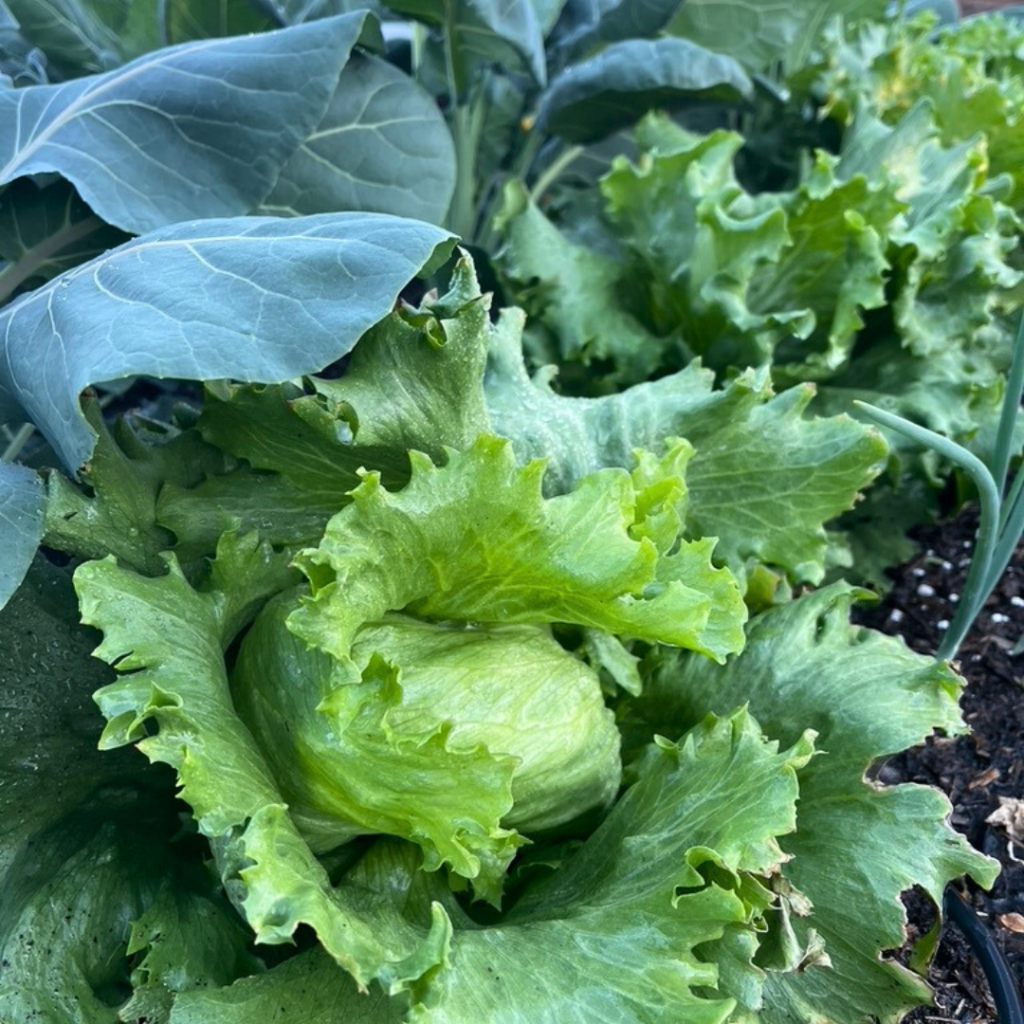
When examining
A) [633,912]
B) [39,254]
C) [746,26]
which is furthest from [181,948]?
[746,26]

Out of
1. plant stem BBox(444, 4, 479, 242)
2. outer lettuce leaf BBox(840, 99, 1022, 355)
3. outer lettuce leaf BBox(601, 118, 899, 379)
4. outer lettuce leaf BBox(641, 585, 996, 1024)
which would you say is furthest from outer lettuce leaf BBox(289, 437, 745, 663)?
plant stem BBox(444, 4, 479, 242)

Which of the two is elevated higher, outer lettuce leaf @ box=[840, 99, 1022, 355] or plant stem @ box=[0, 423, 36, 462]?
outer lettuce leaf @ box=[840, 99, 1022, 355]

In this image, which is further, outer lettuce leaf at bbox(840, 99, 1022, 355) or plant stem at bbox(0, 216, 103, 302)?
outer lettuce leaf at bbox(840, 99, 1022, 355)

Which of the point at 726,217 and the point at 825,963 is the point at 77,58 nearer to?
the point at 726,217

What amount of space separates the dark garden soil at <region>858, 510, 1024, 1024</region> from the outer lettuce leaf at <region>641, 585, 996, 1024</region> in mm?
199

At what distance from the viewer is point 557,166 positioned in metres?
2.70

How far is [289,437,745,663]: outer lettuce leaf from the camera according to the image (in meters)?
1.11

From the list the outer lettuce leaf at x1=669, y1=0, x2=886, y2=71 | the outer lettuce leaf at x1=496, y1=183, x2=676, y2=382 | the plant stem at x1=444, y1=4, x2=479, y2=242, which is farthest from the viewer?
the outer lettuce leaf at x1=669, y1=0, x2=886, y2=71

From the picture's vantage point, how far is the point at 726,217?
1.86 metres

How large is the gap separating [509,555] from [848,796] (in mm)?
500

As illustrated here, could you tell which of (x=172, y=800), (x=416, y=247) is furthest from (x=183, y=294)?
(x=172, y=800)

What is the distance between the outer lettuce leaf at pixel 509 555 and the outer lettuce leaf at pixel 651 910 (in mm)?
144

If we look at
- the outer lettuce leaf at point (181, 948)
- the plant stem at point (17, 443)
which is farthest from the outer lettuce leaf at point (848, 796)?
the plant stem at point (17, 443)

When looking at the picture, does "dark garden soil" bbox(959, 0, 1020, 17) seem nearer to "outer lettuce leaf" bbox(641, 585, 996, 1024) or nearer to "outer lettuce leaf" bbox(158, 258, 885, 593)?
"outer lettuce leaf" bbox(158, 258, 885, 593)
